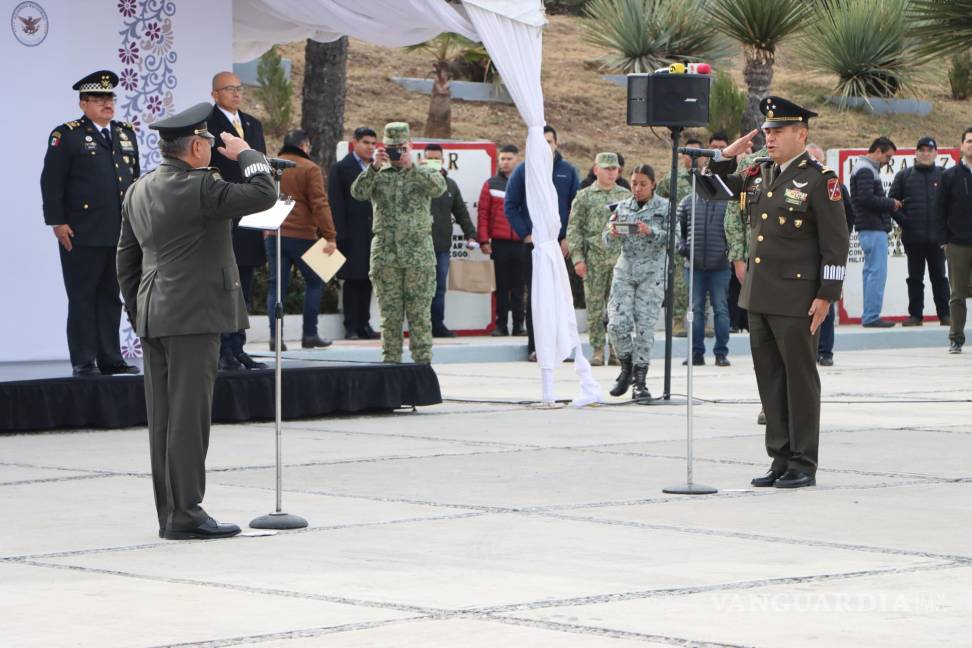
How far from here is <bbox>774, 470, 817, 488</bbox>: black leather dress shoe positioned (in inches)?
388

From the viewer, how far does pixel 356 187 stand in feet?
48.4

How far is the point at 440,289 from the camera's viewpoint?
66.4ft

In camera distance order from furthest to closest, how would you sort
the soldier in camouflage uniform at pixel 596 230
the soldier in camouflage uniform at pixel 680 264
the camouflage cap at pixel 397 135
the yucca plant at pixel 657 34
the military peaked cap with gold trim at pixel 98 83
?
the yucca plant at pixel 657 34
the soldier in camouflage uniform at pixel 680 264
the soldier in camouflage uniform at pixel 596 230
the camouflage cap at pixel 397 135
the military peaked cap with gold trim at pixel 98 83

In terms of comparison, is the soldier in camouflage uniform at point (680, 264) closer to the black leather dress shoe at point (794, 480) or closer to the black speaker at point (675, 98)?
the black speaker at point (675, 98)

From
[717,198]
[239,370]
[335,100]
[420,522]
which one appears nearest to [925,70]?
[335,100]

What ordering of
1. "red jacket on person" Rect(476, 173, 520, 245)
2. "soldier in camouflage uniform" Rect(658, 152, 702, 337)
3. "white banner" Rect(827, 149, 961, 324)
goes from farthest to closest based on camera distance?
"white banner" Rect(827, 149, 961, 324) < "red jacket on person" Rect(476, 173, 520, 245) < "soldier in camouflage uniform" Rect(658, 152, 702, 337)

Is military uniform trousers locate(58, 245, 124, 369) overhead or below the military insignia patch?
below

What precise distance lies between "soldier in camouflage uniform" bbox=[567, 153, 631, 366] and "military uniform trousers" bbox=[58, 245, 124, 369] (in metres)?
4.83

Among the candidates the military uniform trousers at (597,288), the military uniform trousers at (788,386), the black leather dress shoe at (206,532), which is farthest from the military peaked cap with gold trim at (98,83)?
the military uniform trousers at (597,288)

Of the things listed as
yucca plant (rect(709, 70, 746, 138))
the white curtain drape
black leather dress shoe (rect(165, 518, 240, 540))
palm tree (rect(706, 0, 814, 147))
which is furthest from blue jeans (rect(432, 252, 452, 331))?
yucca plant (rect(709, 70, 746, 138))

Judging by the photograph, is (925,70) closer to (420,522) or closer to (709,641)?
(420,522)

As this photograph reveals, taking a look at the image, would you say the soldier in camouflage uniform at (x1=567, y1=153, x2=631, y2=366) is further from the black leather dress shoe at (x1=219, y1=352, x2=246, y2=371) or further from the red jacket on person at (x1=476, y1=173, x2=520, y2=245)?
the black leather dress shoe at (x1=219, y1=352, x2=246, y2=371)

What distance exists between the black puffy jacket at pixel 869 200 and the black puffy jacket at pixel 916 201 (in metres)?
0.27

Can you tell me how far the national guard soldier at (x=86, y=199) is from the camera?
496 inches
